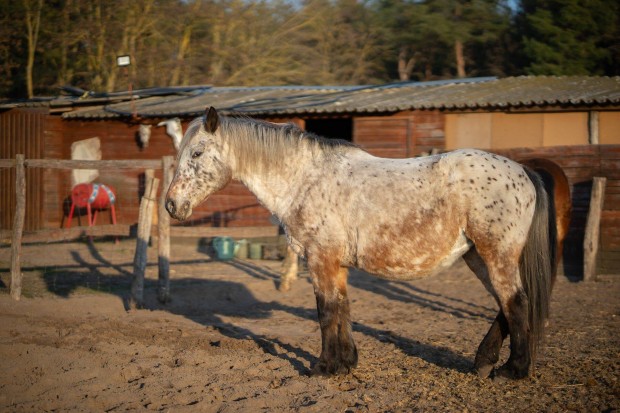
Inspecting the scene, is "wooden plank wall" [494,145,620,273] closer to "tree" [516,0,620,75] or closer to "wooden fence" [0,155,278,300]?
"wooden fence" [0,155,278,300]

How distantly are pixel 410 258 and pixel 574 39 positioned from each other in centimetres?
2273

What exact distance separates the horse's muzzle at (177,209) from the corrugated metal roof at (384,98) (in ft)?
18.7

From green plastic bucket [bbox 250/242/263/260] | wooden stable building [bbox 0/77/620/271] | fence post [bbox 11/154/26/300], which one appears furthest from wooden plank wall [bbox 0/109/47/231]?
fence post [bbox 11/154/26/300]

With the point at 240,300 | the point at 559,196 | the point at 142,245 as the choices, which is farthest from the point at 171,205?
the point at 559,196

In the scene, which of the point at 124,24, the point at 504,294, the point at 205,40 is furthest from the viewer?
the point at 205,40

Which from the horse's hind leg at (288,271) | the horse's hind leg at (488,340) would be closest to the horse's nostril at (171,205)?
the horse's hind leg at (488,340)

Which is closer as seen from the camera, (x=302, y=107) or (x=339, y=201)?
(x=339, y=201)

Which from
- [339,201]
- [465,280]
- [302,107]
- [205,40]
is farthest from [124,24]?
[339,201]

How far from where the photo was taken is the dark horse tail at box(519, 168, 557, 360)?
4.57 m

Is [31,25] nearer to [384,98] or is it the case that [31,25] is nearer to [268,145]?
[384,98]

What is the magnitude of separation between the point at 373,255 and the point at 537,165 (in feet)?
15.1

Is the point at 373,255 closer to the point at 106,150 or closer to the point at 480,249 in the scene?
the point at 480,249

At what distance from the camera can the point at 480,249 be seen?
4.55m

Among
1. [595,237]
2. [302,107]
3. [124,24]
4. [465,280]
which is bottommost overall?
[465,280]
